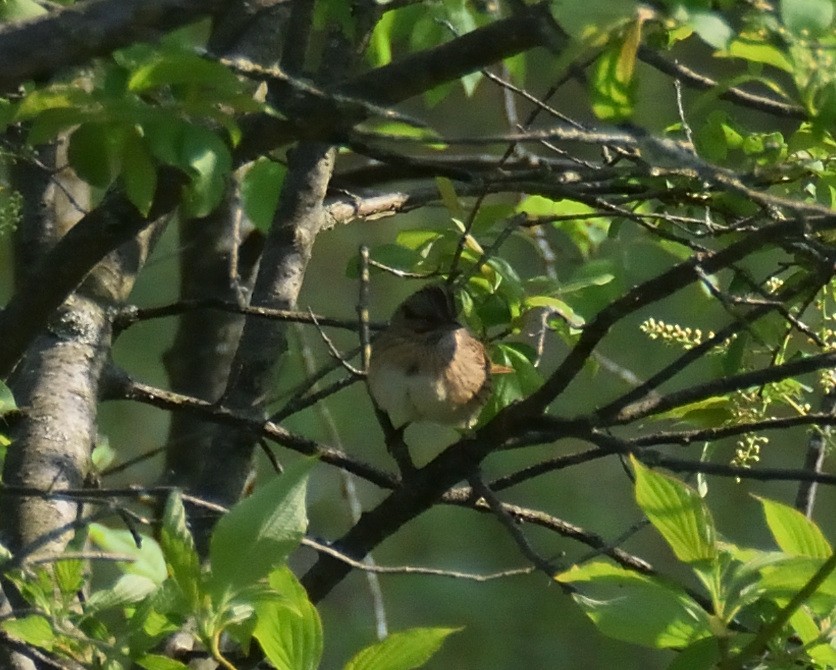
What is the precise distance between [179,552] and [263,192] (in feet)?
3.27

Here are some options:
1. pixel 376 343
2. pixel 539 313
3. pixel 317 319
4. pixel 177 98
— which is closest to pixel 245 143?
pixel 177 98

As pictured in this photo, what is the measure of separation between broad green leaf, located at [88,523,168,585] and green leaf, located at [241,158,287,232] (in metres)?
0.84

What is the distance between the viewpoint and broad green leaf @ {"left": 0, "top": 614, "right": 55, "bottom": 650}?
967mm

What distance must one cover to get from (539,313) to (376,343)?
0.81 meters

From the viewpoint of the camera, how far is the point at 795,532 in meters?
0.96

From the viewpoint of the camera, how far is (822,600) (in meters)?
0.95

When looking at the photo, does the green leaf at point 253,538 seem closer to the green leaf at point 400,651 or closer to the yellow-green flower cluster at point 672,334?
the green leaf at point 400,651

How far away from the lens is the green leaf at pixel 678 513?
0.93m

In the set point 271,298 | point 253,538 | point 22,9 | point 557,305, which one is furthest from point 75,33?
point 271,298

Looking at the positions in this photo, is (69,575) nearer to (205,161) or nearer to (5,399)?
(5,399)

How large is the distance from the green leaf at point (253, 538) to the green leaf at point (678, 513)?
24 centimetres

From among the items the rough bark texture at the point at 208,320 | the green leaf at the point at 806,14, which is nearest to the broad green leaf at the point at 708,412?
the green leaf at the point at 806,14

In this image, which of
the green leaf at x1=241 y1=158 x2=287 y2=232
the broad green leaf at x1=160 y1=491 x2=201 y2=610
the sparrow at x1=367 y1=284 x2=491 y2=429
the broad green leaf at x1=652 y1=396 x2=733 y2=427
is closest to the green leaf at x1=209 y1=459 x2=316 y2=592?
the broad green leaf at x1=160 y1=491 x2=201 y2=610

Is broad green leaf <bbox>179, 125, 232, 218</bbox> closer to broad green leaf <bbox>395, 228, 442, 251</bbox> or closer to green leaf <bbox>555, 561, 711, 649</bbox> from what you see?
green leaf <bbox>555, 561, 711, 649</bbox>
